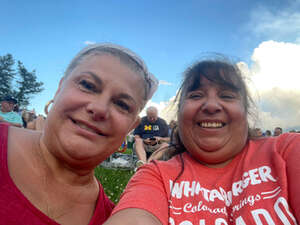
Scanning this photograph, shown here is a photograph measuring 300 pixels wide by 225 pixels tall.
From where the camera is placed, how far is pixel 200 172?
1.43 metres

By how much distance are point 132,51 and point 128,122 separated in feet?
1.80

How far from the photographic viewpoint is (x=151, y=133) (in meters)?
6.29

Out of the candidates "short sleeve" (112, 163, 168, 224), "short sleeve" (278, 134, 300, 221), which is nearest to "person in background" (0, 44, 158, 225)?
"short sleeve" (112, 163, 168, 224)

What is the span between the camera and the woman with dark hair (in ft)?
3.56

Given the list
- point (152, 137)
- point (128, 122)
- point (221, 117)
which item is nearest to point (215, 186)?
point (221, 117)

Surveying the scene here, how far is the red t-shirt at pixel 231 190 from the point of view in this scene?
107cm

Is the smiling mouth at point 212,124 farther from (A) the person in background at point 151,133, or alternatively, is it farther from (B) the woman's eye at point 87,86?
(A) the person in background at point 151,133

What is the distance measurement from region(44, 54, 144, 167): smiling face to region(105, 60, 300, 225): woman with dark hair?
0.36 metres

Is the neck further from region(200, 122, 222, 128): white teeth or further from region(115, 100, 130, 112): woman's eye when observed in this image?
region(200, 122, 222, 128): white teeth

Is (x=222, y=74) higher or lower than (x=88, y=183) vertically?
higher

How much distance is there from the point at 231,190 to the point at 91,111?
3.25 ft

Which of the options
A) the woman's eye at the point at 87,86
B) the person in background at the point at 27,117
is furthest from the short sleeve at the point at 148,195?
the person in background at the point at 27,117

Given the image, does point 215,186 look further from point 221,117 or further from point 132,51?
point 132,51

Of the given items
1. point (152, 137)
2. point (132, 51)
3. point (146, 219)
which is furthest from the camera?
point (152, 137)
